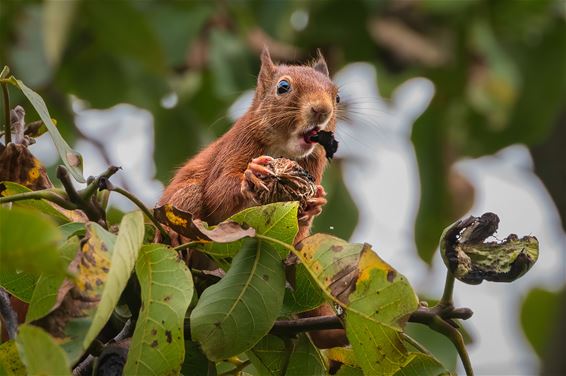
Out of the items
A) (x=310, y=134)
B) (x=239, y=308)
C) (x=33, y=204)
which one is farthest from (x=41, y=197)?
(x=310, y=134)

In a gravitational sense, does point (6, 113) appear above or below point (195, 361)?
above

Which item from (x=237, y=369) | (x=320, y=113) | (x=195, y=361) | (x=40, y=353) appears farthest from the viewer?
(x=320, y=113)

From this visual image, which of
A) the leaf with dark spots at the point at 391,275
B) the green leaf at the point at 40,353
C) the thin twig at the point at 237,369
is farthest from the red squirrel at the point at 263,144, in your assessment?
the green leaf at the point at 40,353

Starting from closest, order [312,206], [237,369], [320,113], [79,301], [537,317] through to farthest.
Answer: [79,301] < [237,369] < [312,206] < [320,113] < [537,317]

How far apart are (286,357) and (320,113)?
4.22 ft

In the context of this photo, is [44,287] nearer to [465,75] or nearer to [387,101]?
[465,75]

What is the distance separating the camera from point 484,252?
2.43 m

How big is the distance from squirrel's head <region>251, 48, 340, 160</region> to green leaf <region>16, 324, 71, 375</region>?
1.89 meters

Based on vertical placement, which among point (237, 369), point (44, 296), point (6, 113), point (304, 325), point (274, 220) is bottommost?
point (237, 369)

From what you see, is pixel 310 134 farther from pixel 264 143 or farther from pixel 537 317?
pixel 537 317

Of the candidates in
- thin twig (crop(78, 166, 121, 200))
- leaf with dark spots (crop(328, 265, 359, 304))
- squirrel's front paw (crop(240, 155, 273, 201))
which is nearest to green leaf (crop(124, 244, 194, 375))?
thin twig (crop(78, 166, 121, 200))

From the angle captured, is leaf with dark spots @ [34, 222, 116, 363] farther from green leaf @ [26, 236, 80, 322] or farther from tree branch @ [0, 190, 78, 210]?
tree branch @ [0, 190, 78, 210]

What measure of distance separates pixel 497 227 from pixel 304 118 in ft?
4.65

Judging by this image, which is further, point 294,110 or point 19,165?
point 294,110
